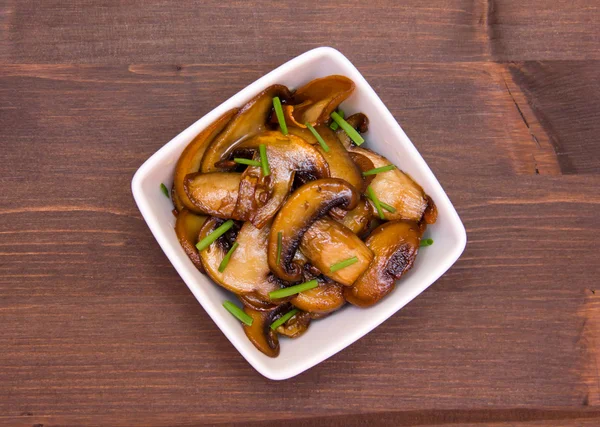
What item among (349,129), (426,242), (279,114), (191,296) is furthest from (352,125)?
(191,296)

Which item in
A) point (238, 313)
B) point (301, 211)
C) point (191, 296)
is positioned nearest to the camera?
point (301, 211)

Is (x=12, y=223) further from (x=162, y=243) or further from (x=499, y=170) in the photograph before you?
(x=499, y=170)

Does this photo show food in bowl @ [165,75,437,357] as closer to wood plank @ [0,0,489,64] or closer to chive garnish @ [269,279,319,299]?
chive garnish @ [269,279,319,299]

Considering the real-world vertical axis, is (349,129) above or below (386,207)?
above

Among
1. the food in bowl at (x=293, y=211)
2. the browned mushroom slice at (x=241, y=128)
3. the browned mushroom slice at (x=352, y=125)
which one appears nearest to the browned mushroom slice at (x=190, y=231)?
the food in bowl at (x=293, y=211)

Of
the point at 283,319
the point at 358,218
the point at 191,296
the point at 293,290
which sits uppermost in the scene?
the point at 358,218

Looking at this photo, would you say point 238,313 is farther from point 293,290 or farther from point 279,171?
point 279,171

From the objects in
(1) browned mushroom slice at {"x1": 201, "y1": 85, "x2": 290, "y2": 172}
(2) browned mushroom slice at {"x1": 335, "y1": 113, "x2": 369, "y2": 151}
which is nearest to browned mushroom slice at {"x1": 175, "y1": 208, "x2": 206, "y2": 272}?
(1) browned mushroom slice at {"x1": 201, "y1": 85, "x2": 290, "y2": 172}
